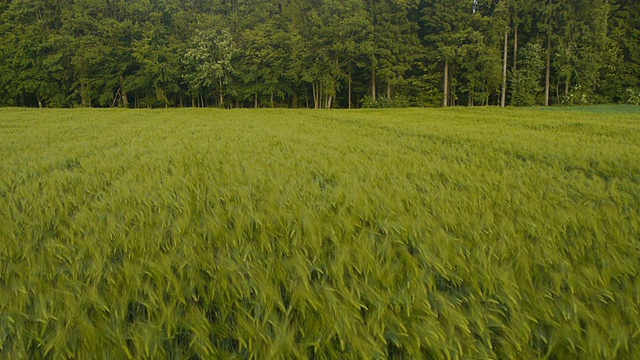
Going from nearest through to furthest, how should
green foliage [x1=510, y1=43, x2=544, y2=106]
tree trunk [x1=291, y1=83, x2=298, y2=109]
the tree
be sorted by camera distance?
green foliage [x1=510, y1=43, x2=544, y2=106] < the tree < tree trunk [x1=291, y1=83, x2=298, y2=109]

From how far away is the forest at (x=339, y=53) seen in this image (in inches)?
1553

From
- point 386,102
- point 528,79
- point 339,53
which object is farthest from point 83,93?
point 528,79

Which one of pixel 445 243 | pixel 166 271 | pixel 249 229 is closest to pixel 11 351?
pixel 166 271

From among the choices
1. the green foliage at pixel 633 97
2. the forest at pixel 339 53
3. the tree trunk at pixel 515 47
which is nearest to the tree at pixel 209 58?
the forest at pixel 339 53

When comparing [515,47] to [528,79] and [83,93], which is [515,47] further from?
[83,93]

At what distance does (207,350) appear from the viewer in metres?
0.81

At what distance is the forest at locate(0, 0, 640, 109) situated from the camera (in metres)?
39.4

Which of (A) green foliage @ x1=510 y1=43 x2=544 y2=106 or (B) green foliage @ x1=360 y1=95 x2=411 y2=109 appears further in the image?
(A) green foliage @ x1=510 y1=43 x2=544 y2=106

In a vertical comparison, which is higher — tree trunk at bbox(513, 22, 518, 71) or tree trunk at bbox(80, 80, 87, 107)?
tree trunk at bbox(513, 22, 518, 71)

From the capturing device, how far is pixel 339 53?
139ft

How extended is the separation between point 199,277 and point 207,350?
359mm

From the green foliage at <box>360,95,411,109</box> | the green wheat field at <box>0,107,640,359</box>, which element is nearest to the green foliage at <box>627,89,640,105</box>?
the green foliage at <box>360,95,411,109</box>

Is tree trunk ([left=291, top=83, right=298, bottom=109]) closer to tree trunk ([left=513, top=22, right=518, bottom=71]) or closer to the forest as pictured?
the forest

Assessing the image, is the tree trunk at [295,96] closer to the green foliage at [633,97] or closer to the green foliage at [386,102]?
the green foliage at [386,102]
